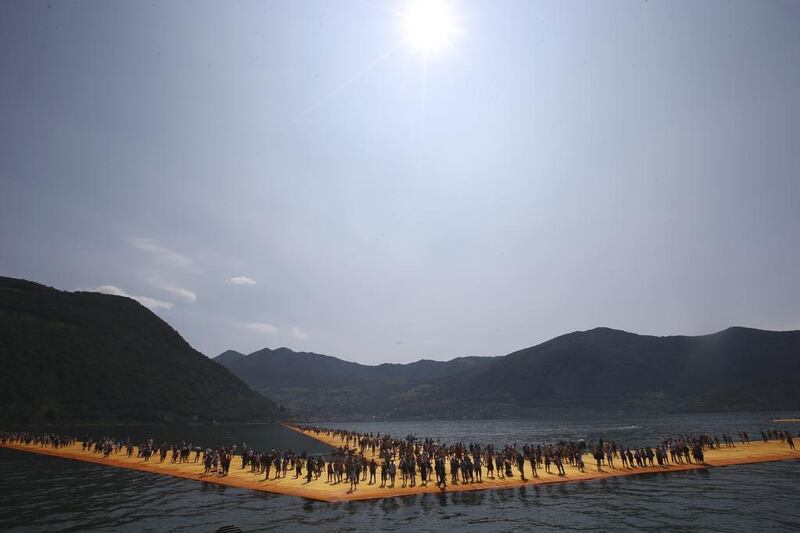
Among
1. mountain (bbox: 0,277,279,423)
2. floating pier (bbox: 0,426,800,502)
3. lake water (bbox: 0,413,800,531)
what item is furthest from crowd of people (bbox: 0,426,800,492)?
mountain (bbox: 0,277,279,423)

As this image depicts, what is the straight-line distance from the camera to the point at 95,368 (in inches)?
5576

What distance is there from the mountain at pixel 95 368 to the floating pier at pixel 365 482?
257 ft

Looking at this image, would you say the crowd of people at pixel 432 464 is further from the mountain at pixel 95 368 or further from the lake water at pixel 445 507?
the mountain at pixel 95 368

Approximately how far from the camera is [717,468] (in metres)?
44.6

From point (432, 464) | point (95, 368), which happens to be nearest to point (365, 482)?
point (432, 464)

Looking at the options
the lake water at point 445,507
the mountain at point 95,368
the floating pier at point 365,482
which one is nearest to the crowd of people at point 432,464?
the floating pier at point 365,482

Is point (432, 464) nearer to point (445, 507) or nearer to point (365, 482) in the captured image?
point (365, 482)

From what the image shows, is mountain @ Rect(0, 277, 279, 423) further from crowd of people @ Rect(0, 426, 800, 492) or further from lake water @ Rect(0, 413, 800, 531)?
lake water @ Rect(0, 413, 800, 531)

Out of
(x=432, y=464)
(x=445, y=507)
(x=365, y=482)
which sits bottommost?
(x=445, y=507)

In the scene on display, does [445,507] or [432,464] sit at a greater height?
[432,464]

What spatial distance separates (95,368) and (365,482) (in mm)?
143416

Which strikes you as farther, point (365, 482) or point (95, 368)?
point (95, 368)

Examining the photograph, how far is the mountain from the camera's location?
405ft

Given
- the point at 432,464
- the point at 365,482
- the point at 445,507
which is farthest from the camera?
the point at 432,464
